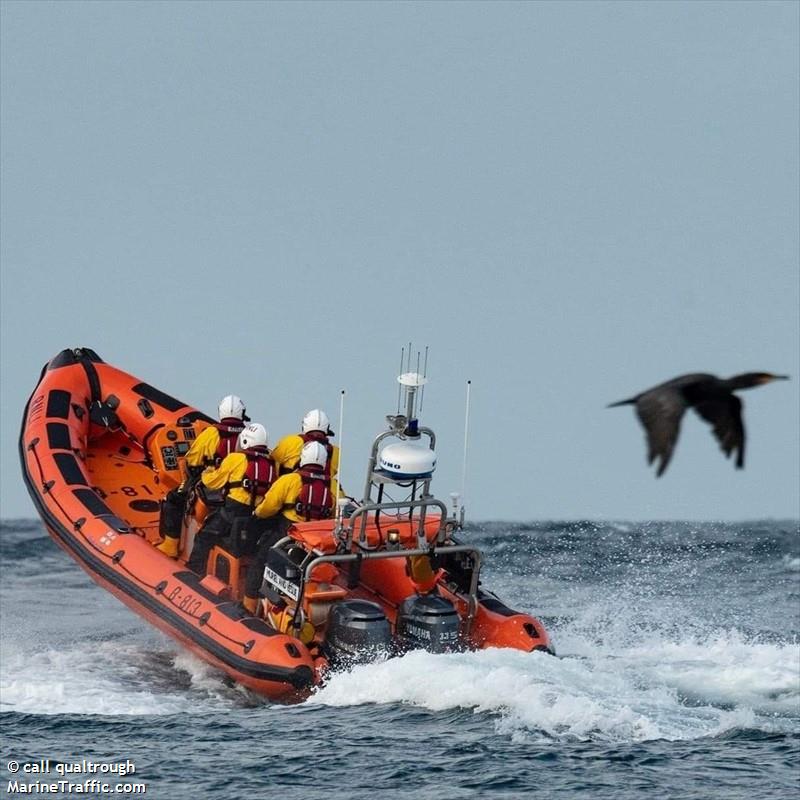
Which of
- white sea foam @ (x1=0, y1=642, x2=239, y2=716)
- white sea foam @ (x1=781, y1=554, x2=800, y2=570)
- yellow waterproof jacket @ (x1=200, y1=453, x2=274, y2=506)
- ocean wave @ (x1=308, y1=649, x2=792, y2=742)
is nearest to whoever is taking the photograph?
ocean wave @ (x1=308, y1=649, x2=792, y2=742)

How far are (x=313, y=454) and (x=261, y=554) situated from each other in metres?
0.71

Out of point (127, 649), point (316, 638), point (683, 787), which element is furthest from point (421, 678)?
point (127, 649)

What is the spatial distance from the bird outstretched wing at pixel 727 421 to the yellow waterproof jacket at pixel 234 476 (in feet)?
17.4

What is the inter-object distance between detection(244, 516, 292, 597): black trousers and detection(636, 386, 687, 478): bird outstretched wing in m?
5.21

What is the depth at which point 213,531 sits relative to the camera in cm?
1160

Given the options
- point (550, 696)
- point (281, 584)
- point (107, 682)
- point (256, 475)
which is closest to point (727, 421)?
point (550, 696)

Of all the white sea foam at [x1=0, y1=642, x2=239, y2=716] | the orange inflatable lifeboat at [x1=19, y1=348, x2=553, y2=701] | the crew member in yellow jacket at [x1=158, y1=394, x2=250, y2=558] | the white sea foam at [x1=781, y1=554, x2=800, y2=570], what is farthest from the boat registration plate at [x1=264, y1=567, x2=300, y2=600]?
the white sea foam at [x1=781, y1=554, x2=800, y2=570]

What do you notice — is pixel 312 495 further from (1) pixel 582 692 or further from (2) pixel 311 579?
(1) pixel 582 692

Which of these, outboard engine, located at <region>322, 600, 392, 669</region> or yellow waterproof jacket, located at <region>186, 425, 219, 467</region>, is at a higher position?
yellow waterproof jacket, located at <region>186, 425, 219, 467</region>

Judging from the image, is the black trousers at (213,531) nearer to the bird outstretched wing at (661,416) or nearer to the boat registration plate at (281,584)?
the boat registration plate at (281,584)

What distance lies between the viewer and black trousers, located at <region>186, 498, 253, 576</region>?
37.6ft

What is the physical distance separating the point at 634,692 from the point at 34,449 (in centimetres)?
490

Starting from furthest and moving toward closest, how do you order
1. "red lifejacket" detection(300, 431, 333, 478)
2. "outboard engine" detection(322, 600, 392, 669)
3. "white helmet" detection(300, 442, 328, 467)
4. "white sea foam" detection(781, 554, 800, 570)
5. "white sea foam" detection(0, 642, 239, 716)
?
"white sea foam" detection(781, 554, 800, 570)
"red lifejacket" detection(300, 431, 333, 478)
"white helmet" detection(300, 442, 328, 467)
"outboard engine" detection(322, 600, 392, 669)
"white sea foam" detection(0, 642, 239, 716)

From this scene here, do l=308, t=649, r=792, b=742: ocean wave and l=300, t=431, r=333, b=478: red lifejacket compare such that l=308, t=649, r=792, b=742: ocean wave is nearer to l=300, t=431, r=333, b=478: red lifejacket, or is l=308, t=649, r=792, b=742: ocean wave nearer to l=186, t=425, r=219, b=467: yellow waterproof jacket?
l=300, t=431, r=333, b=478: red lifejacket
